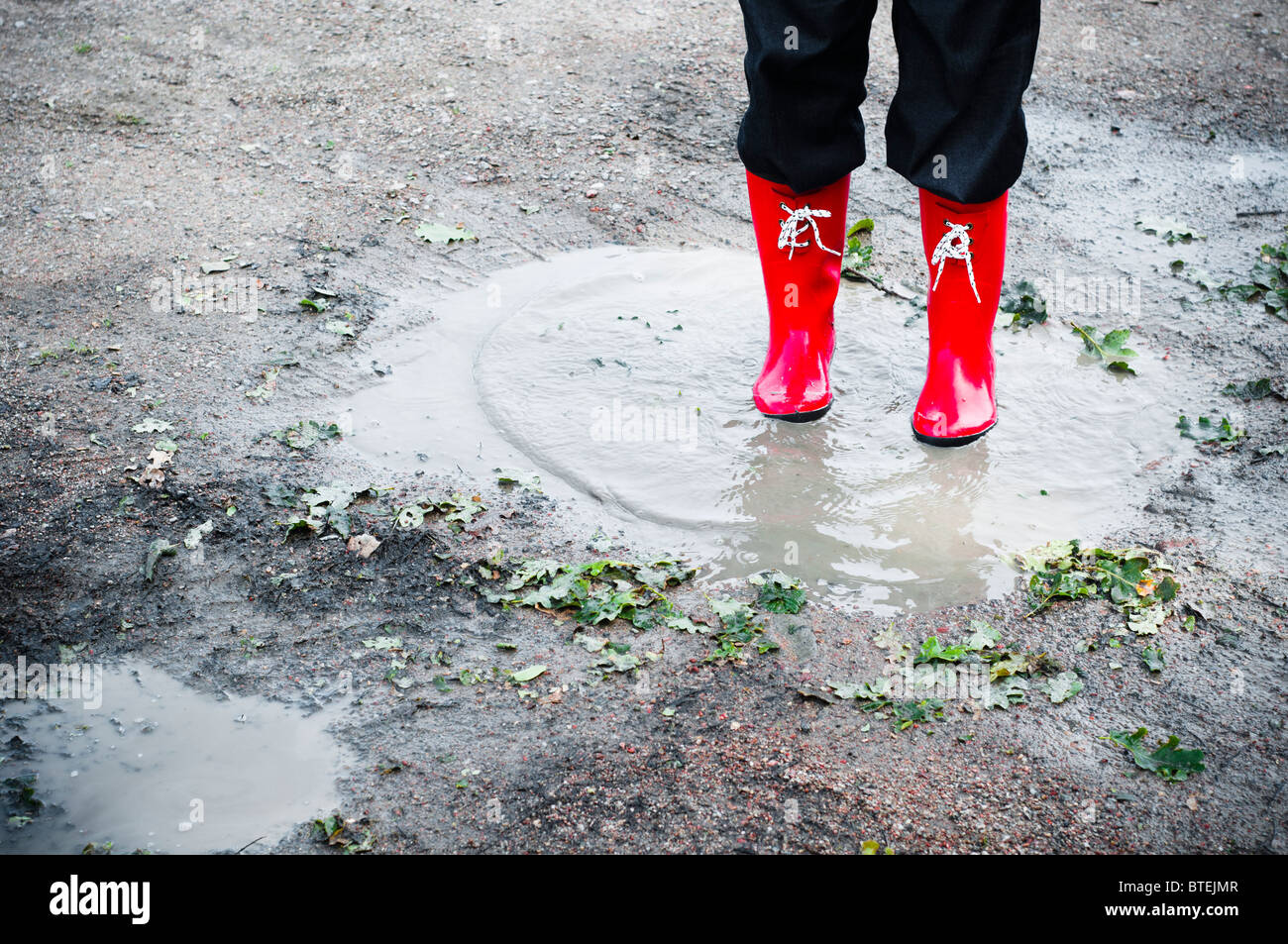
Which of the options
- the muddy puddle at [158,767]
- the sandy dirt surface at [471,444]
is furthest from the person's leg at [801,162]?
the muddy puddle at [158,767]

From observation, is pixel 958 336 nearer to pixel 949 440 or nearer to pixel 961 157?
pixel 949 440

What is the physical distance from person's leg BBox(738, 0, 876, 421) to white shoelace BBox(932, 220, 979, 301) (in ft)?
0.92

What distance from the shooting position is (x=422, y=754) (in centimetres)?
180

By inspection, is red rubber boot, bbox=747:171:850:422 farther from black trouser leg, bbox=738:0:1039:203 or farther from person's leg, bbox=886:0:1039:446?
person's leg, bbox=886:0:1039:446

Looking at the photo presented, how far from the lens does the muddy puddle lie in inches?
65.2

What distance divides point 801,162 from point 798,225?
0.63ft

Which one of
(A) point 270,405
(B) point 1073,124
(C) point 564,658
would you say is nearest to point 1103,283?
(B) point 1073,124

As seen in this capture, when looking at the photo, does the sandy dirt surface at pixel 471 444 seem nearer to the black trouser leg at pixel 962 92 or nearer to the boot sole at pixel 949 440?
the boot sole at pixel 949 440

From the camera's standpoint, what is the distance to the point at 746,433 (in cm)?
263

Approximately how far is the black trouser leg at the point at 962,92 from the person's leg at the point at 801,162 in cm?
12

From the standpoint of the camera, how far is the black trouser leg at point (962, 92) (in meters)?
2.07

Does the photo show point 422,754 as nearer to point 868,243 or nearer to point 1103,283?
point 868,243

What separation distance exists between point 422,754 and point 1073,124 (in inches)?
144
